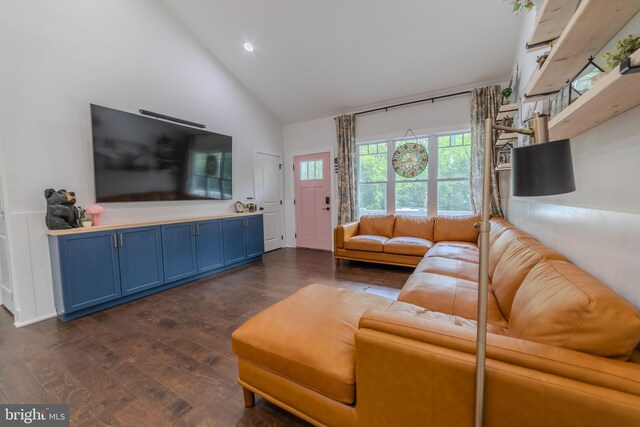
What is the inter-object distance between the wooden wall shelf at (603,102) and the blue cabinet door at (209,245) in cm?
368

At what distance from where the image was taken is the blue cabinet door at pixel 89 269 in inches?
92.0

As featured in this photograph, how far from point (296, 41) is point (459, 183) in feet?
10.7

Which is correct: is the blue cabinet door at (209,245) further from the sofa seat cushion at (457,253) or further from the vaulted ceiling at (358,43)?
the sofa seat cushion at (457,253)

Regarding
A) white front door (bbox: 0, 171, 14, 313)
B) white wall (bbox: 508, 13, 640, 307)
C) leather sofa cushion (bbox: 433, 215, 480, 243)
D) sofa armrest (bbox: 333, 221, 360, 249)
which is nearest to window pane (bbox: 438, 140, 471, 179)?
leather sofa cushion (bbox: 433, 215, 480, 243)

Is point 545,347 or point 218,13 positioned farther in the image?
point 218,13

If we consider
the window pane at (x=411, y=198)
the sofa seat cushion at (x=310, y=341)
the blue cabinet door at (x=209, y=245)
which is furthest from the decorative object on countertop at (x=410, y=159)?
the sofa seat cushion at (x=310, y=341)

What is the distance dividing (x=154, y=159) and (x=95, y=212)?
0.91m

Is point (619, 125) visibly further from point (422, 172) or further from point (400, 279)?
point (422, 172)

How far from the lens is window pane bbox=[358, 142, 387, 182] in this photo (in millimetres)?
4633

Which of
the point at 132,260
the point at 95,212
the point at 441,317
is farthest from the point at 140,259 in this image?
the point at 441,317

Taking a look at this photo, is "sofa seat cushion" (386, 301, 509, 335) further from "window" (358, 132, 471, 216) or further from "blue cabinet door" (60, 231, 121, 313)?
"window" (358, 132, 471, 216)

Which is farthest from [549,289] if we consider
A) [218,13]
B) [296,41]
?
[218,13]

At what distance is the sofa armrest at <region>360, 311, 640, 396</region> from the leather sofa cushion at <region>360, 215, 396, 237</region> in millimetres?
3280

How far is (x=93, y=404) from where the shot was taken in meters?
1.41
